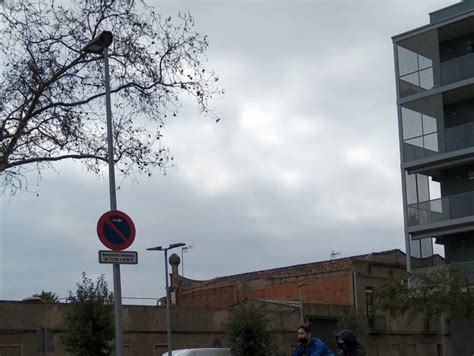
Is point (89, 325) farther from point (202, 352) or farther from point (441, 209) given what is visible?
point (441, 209)

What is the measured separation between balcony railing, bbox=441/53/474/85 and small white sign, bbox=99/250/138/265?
29.2m

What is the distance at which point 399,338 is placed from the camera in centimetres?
5847

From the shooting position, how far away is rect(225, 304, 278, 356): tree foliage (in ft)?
136

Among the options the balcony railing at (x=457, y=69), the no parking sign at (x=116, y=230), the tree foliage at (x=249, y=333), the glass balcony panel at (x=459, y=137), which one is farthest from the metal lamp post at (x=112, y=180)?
the balcony railing at (x=457, y=69)

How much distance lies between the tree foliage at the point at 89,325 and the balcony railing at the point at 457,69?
766 inches

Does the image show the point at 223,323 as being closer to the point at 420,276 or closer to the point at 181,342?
the point at 181,342

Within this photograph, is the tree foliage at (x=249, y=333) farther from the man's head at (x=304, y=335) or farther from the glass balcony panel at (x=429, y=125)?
the man's head at (x=304, y=335)

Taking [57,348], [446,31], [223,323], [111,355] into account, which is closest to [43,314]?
[57,348]

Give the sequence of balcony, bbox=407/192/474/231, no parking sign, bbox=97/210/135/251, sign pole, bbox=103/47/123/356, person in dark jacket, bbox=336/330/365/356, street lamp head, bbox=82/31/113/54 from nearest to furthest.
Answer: person in dark jacket, bbox=336/330/365/356 < no parking sign, bbox=97/210/135/251 < sign pole, bbox=103/47/123/356 < street lamp head, bbox=82/31/113/54 < balcony, bbox=407/192/474/231

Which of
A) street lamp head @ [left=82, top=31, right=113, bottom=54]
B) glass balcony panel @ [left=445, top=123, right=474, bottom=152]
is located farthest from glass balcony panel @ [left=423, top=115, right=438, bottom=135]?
street lamp head @ [left=82, top=31, right=113, bottom=54]

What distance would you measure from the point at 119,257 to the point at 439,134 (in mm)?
29363

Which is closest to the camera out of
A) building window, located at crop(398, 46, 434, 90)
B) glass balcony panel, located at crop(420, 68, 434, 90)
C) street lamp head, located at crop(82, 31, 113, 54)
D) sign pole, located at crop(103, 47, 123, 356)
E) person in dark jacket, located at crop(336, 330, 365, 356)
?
person in dark jacket, located at crop(336, 330, 365, 356)

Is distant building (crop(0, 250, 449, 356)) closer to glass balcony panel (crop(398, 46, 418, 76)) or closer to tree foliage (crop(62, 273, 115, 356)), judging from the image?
tree foliage (crop(62, 273, 115, 356))

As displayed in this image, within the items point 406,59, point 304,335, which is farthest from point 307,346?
point 406,59
